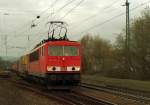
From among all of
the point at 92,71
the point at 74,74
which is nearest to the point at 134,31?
the point at 92,71

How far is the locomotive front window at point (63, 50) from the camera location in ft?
81.8

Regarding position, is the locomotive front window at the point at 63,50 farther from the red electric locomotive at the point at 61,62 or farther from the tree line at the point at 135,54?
the tree line at the point at 135,54

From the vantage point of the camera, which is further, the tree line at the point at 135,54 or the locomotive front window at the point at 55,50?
the tree line at the point at 135,54

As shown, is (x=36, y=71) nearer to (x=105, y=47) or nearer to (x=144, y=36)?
(x=144, y=36)

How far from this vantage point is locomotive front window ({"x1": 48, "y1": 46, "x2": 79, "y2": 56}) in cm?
2493

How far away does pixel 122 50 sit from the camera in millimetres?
47844

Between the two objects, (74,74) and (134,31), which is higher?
(134,31)

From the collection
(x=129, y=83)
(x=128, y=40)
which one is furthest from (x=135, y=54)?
(x=129, y=83)

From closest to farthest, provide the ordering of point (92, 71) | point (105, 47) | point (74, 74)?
1. point (74, 74)
2. point (92, 71)
3. point (105, 47)

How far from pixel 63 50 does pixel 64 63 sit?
1038 mm

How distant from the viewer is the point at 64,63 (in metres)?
24.6

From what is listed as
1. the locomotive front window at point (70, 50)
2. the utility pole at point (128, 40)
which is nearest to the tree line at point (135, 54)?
the utility pole at point (128, 40)

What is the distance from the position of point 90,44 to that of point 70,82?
2198 inches

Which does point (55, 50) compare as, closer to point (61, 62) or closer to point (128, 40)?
point (61, 62)
